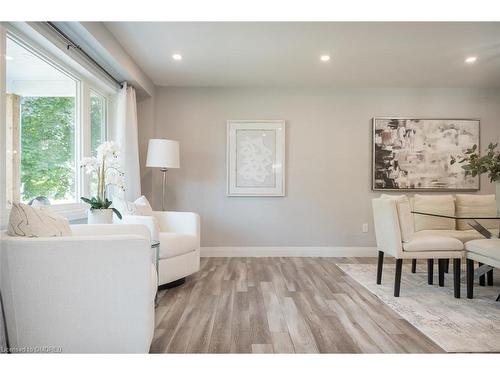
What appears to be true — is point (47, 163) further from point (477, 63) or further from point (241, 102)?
Result: point (477, 63)

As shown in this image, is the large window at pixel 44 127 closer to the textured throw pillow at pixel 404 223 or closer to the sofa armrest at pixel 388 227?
the sofa armrest at pixel 388 227

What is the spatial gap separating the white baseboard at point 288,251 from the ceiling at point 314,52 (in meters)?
2.25

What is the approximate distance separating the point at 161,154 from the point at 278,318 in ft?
7.86

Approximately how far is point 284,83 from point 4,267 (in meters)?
3.67

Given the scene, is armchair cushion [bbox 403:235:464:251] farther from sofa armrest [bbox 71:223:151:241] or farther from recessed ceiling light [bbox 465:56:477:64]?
sofa armrest [bbox 71:223:151:241]

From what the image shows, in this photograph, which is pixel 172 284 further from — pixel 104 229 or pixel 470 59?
pixel 470 59

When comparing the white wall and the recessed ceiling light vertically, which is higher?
the recessed ceiling light

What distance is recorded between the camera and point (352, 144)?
14.6 ft

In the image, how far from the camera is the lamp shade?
12.5 feet

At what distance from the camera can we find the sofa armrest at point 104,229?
2.11 metres

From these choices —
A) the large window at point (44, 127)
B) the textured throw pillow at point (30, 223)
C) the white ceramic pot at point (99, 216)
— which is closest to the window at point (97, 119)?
the large window at point (44, 127)

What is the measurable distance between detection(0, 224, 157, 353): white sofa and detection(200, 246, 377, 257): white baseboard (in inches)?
113

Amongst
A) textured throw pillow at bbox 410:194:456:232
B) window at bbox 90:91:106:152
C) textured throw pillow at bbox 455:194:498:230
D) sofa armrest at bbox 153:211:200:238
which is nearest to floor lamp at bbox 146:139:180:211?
window at bbox 90:91:106:152
